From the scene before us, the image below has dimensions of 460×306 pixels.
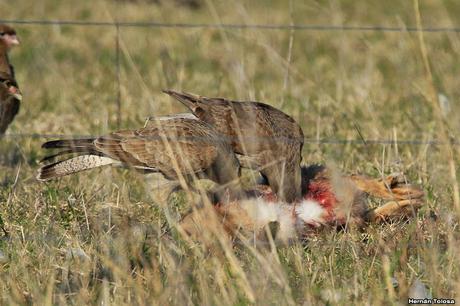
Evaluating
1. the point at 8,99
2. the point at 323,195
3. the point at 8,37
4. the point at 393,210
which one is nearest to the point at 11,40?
the point at 8,37

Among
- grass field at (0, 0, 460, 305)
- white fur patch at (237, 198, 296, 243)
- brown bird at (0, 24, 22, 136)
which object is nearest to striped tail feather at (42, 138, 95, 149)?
grass field at (0, 0, 460, 305)

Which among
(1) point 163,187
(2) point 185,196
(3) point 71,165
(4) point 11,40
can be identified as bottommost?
(2) point 185,196

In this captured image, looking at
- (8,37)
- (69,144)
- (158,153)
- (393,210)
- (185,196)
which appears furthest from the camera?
(8,37)

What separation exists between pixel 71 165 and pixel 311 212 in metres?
1.26

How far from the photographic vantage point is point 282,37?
11031 millimetres

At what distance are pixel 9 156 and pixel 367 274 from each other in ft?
10.00

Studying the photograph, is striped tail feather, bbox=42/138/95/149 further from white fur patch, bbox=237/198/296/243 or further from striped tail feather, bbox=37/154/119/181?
white fur patch, bbox=237/198/296/243

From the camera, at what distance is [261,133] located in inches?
205

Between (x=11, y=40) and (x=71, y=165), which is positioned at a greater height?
(x=11, y=40)

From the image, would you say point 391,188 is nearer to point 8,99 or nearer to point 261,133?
point 261,133

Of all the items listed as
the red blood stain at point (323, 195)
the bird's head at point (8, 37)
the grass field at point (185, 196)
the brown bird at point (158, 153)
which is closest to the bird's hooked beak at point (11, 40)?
the bird's head at point (8, 37)

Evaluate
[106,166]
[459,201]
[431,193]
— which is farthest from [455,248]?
[106,166]

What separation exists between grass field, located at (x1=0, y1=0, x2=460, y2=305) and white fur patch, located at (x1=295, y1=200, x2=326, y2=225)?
13 centimetres

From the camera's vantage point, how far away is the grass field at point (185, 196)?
11.8ft
